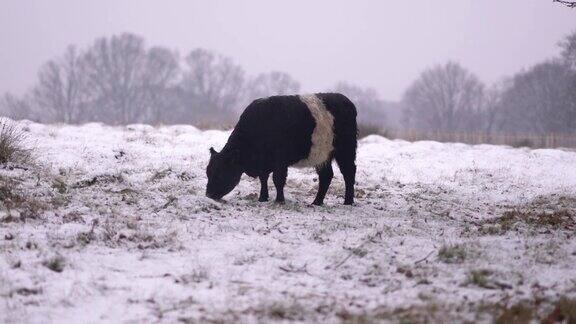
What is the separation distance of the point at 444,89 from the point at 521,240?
251 ft

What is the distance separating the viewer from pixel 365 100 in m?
109

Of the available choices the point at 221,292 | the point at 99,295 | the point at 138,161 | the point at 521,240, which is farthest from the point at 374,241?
→ the point at 138,161

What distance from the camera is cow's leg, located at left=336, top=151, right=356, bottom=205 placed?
9.54 m

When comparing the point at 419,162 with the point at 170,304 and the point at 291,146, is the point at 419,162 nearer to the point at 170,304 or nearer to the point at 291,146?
the point at 291,146

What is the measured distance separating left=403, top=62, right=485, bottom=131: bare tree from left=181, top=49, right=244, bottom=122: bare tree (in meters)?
28.1

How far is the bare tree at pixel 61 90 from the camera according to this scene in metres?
60.0

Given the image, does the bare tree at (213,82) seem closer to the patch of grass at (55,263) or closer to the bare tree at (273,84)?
the bare tree at (273,84)

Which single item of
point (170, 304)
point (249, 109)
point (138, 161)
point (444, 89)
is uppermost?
point (444, 89)

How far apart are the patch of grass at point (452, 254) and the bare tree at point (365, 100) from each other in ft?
264

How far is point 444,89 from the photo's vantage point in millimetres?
79125

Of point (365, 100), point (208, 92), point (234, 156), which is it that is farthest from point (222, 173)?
point (365, 100)

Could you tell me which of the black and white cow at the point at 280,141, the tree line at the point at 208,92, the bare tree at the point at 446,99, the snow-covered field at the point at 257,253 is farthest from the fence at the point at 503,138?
the bare tree at the point at 446,99

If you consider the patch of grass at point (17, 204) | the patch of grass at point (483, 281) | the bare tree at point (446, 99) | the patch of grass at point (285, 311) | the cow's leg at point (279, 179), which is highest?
the bare tree at point (446, 99)

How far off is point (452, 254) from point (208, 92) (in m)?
76.6
